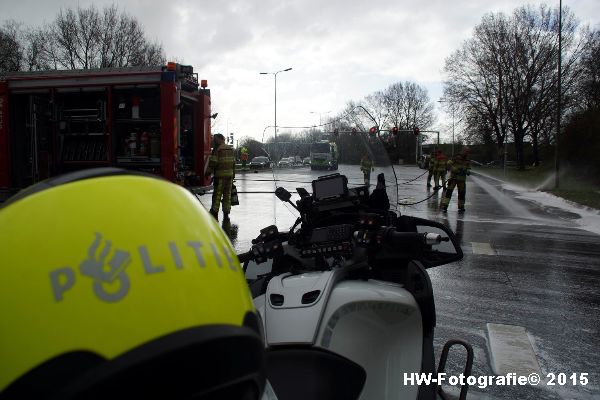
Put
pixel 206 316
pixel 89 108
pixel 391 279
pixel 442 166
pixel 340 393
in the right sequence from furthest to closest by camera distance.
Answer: pixel 442 166
pixel 89 108
pixel 391 279
pixel 340 393
pixel 206 316

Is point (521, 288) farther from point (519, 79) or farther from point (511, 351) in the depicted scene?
point (519, 79)

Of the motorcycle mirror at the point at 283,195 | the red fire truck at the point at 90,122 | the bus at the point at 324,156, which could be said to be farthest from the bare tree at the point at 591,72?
the motorcycle mirror at the point at 283,195

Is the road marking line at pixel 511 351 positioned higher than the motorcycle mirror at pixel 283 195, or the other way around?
the motorcycle mirror at pixel 283 195

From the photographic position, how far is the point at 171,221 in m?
1.08

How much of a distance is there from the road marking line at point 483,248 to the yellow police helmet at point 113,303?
7589 millimetres

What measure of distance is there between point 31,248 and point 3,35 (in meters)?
38.3

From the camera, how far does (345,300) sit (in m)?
1.94

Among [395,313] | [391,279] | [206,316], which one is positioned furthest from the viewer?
[391,279]

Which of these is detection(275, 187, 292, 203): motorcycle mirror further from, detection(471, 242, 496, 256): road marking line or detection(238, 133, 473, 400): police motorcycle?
detection(471, 242, 496, 256): road marking line

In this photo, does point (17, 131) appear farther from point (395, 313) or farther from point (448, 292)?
point (395, 313)

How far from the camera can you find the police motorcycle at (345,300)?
70.8 inches

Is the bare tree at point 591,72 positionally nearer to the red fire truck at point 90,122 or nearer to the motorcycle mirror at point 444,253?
the red fire truck at point 90,122

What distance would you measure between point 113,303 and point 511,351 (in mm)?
3776

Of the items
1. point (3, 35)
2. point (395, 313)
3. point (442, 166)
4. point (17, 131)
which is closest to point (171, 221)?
point (395, 313)
